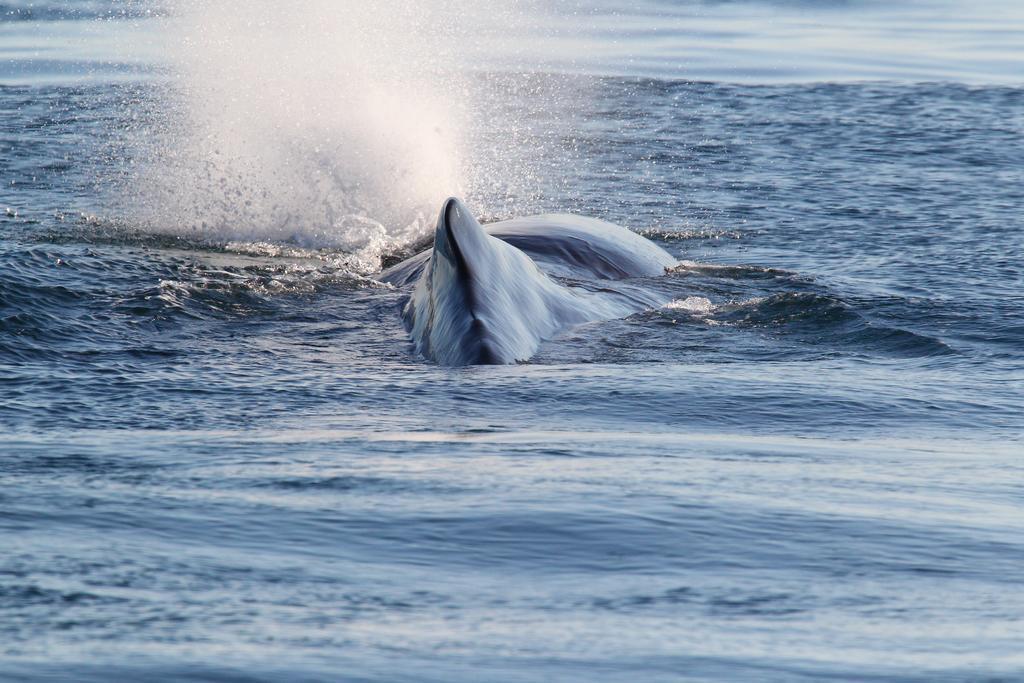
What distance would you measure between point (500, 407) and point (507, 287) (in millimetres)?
1370

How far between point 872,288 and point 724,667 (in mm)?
7182

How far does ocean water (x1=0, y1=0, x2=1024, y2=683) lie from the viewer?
12.6ft

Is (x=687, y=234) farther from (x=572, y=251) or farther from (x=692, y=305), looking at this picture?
(x=692, y=305)

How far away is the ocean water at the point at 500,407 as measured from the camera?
3830mm

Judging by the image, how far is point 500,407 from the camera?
267 inches

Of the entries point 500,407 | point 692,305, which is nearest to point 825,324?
point 692,305

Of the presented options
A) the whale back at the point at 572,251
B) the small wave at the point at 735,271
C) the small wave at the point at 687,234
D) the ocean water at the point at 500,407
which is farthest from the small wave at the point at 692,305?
the small wave at the point at 687,234

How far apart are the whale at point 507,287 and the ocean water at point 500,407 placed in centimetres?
18

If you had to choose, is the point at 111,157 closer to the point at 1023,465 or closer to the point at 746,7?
the point at 1023,465

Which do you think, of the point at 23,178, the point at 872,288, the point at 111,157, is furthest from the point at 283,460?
the point at 111,157

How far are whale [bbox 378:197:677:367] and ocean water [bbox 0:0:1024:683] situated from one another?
179 millimetres

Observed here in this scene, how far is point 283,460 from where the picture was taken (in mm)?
5734

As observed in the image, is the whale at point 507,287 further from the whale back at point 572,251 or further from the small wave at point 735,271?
the small wave at point 735,271

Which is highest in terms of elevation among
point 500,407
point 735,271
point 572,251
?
point 572,251
